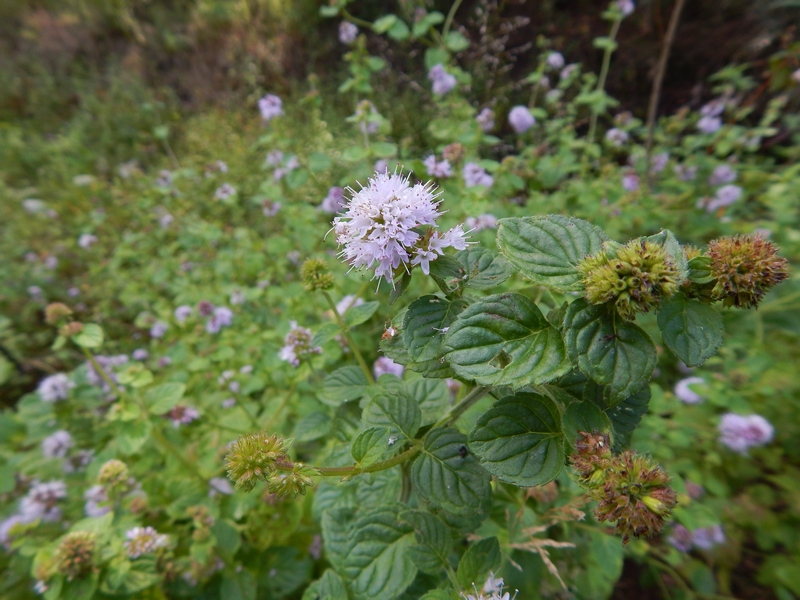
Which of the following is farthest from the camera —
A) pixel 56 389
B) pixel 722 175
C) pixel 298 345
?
pixel 722 175

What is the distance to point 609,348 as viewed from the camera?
1.96ft

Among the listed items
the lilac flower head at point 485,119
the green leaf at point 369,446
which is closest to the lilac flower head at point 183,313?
the lilac flower head at point 485,119

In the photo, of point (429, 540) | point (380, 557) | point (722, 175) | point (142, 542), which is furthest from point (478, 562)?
point (722, 175)

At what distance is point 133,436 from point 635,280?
1812 mm

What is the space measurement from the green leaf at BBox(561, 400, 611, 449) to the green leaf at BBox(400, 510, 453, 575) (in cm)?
40

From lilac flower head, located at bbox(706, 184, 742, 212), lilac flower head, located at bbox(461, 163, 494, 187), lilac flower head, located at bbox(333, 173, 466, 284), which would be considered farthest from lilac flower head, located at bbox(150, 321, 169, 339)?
lilac flower head, located at bbox(706, 184, 742, 212)

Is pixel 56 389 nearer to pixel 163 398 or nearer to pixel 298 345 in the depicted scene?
pixel 163 398

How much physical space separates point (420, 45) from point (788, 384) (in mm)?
5229

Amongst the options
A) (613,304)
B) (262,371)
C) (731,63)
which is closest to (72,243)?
(262,371)

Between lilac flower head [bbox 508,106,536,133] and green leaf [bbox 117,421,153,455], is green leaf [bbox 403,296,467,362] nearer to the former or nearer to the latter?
green leaf [bbox 117,421,153,455]

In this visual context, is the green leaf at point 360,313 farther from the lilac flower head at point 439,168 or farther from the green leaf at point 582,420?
the lilac flower head at point 439,168

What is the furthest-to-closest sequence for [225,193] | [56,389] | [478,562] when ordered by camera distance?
1. [225,193]
2. [56,389]
3. [478,562]

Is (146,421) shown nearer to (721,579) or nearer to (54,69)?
(721,579)

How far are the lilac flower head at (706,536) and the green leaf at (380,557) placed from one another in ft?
5.64
